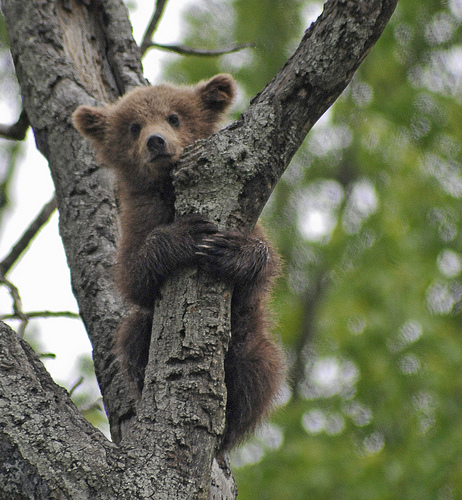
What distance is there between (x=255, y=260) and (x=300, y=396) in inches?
236

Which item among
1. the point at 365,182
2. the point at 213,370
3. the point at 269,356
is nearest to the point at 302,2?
the point at 365,182

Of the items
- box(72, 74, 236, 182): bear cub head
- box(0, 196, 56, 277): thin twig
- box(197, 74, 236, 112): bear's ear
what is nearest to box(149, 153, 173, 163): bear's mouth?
box(72, 74, 236, 182): bear cub head

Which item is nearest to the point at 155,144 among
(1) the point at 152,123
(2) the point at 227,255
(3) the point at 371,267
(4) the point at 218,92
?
(1) the point at 152,123

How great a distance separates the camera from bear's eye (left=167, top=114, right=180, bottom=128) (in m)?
4.80

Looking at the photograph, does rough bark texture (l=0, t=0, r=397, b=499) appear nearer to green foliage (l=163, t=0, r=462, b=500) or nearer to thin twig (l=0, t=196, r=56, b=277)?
thin twig (l=0, t=196, r=56, b=277)

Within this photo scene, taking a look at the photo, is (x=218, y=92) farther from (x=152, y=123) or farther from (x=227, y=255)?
(x=227, y=255)

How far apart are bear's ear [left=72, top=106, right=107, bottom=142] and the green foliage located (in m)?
3.52

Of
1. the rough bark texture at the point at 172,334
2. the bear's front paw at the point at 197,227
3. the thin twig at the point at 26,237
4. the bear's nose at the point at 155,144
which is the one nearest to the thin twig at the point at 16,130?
the thin twig at the point at 26,237

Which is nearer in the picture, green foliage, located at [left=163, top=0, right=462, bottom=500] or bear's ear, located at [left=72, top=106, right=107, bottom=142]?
bear's ear, located at [left=72, top=106, right=107, bottom=142]

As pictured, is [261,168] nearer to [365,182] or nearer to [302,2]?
[365,182]

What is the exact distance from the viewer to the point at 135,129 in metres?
4.87

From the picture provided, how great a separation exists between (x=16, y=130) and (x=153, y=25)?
1549mm

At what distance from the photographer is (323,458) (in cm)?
689

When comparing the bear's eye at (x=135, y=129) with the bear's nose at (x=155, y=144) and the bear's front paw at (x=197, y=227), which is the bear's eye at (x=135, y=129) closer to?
the bear's nose at (x=155, y=144)
